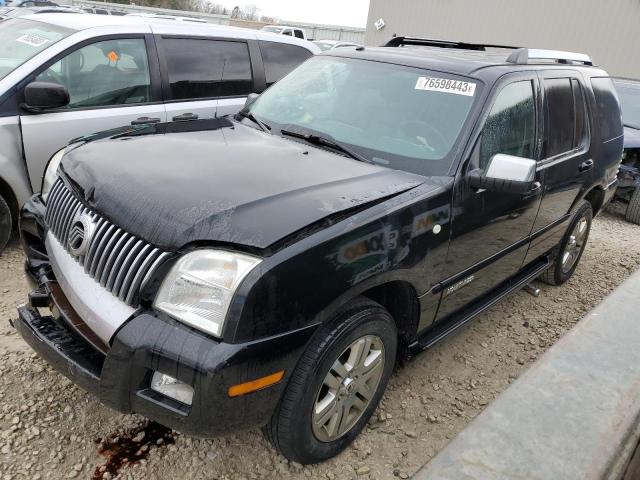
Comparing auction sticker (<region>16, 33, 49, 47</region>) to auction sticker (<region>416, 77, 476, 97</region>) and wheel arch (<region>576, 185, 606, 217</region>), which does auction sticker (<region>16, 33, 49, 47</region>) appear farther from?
wheel arch (<region>576, 185, 606, 217</region>)

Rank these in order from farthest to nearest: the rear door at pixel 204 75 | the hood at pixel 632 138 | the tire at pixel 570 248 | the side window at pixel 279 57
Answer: the hood at pixel 632 138 → the side window at pixel 279 57 → the rear door at pixel 204 75 → the tire at pixel 570 248

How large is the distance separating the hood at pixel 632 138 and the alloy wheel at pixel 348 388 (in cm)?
589

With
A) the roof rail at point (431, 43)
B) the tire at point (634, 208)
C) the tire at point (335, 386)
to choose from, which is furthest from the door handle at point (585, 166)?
the tire at point (634, 208)

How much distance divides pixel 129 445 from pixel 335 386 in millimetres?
985

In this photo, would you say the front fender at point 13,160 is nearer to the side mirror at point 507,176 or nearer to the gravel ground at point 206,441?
the gravel ground at point 206,441

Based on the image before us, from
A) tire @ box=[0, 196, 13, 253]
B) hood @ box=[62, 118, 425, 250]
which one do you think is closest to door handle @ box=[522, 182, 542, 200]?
hood @ box=[62, 118, 425, 250]

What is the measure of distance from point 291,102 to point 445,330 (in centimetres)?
168

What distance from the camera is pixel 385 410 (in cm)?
281

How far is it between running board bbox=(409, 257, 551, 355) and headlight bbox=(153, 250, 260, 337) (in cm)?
125

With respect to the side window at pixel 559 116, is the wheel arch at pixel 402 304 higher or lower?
lower

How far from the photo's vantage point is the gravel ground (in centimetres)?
227

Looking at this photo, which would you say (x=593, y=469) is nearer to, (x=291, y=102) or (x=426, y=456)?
(x=426, y=456)

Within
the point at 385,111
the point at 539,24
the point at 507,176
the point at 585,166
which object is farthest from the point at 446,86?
the point at 539,24

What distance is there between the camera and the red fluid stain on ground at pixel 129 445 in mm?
2244
